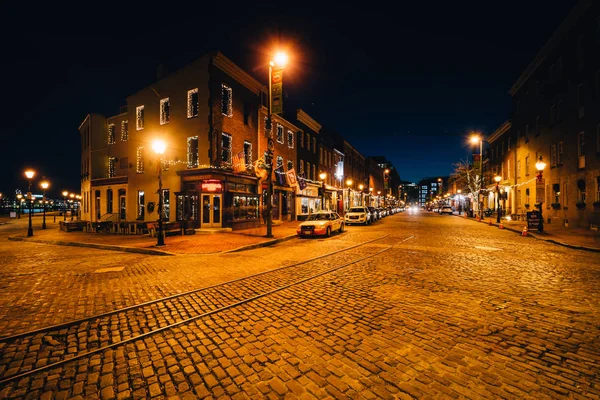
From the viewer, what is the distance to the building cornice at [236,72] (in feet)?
62.5

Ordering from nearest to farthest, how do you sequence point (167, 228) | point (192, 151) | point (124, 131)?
point (167, 228)
point (192, 151)
point (124, 131)

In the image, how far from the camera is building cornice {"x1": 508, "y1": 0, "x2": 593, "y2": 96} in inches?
722

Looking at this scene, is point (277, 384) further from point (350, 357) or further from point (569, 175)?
point (569, 175)

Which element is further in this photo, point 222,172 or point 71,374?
point 222,172

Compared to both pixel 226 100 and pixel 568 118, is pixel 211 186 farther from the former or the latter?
pixel 568 118

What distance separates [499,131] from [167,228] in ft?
144

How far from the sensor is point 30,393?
288cm

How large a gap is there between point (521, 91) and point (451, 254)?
30258 mm

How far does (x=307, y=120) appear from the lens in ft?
109

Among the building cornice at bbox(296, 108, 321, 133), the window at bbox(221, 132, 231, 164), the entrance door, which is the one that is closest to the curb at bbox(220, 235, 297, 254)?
the entrance door

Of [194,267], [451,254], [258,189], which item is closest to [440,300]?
[451,254]

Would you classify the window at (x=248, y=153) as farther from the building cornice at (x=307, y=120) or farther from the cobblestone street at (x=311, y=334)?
the cobblestone street at (x=311, y=334)

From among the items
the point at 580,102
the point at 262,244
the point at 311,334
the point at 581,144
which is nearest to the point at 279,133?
the point at 262,244

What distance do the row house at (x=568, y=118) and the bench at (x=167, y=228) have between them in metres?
23.4
